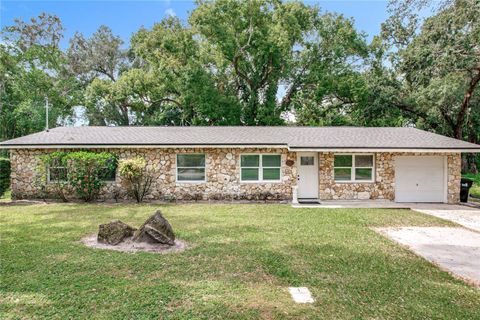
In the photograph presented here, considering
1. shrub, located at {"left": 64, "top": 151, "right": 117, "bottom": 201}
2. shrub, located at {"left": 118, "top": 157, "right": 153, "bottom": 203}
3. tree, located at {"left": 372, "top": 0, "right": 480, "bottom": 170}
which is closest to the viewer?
shrub, located at {"left": 118, "top": 157, "right": 153, "bottom": 203}

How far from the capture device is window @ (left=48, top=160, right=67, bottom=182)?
12867 mm

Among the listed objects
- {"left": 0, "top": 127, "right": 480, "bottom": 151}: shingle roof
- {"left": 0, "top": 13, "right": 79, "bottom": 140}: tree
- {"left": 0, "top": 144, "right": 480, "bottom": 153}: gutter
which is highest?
{"left": 0, "top": 13, "right": 79, "bottom": 140}: tree

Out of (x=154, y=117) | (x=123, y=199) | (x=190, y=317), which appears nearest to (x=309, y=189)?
(x=123, y=199)

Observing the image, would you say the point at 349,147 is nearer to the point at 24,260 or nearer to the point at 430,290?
the point at 430,290

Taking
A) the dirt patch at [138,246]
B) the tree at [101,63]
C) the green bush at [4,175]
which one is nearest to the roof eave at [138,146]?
the green bush at [4,175]

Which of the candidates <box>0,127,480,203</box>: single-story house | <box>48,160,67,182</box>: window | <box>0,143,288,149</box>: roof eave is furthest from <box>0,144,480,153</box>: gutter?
<box>48,160,67,182</box>: window

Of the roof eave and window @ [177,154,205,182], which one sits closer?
the roof eave

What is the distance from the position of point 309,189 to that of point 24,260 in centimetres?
1078

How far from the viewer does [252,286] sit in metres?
4.69

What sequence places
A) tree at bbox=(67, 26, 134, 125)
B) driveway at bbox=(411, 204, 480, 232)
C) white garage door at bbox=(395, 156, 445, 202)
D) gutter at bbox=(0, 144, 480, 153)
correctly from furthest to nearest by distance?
tree at bbox=(67, 26, 134, 125) < white garage door at bbox=(395, 156, 445, 202) < gutter at bbox=(0, 144, 480, 153) < driveway at bbox=(411, 204, 480, 232)

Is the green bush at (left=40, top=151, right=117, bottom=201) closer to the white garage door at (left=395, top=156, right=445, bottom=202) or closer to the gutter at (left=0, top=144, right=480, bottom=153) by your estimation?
the gutter at (left=0, top=144, right=480, bottom=153)

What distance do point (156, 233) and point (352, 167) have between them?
Answer: 986cm

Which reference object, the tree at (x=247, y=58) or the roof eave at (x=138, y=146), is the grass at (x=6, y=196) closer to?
the roof eave at (x=138, y=146)

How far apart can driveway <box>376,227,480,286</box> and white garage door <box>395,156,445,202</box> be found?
517cm
